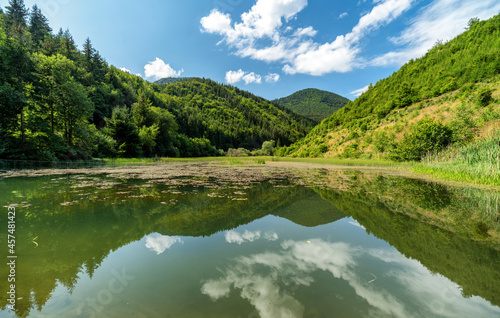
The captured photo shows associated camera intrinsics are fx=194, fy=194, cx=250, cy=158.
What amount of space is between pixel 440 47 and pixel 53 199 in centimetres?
7317

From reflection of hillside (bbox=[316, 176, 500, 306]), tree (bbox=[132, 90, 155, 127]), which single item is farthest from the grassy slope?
tree (bbox=[132, 90, 155, 127])

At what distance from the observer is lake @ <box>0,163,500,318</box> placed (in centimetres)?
220

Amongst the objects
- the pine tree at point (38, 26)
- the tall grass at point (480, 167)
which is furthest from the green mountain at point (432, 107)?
the pine tree at point (38, 26)

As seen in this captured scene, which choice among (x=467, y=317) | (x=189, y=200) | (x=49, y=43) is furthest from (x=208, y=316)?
(x=49, y=43)

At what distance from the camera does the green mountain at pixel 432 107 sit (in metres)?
25.0

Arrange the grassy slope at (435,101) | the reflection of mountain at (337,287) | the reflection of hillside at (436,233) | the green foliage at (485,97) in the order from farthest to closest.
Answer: the grassy slope at (435,101), the green foliage at (485,97), the reflection of hillside at (436,233), the reflection of mountain at (337,287)

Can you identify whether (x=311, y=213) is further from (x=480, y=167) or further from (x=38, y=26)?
(x=38, y=26)

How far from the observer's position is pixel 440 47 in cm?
4762

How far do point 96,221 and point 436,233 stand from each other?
7891mm

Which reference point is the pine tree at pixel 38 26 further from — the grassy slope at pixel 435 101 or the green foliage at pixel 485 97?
the green foliage at pixel 485 97

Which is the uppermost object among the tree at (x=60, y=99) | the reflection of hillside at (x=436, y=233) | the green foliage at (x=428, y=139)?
the tree at (x=60, y=99)

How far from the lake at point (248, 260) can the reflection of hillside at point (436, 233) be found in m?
0.02

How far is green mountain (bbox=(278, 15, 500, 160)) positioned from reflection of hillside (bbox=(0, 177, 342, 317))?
2850 centimetres

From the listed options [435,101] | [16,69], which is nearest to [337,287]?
[16,69]
